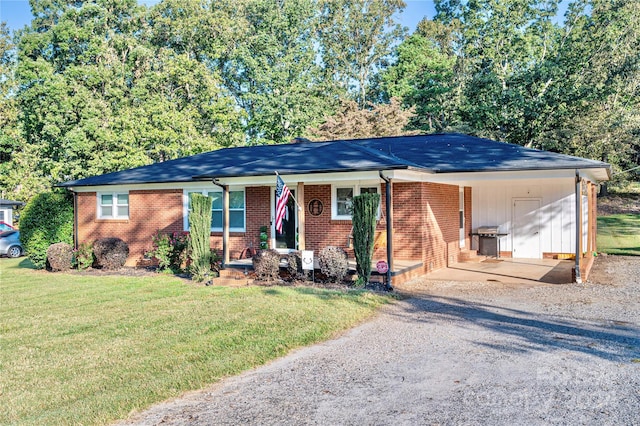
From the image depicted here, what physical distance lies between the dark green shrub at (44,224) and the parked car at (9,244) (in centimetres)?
676

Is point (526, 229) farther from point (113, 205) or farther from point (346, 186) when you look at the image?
point (113, 205)

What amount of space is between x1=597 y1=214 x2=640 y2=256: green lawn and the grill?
5.34 metres

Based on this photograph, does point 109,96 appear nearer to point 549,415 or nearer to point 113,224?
point 113,224

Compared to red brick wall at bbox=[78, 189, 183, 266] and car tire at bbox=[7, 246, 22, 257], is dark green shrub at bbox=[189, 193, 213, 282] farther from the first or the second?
car tire at bbox=[7, 246, 22, 257]

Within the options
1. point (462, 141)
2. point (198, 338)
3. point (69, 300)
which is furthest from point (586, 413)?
point (462, 141)

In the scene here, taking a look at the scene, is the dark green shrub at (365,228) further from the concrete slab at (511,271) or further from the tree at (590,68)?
the tree at (590,68)

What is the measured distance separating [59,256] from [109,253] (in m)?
1.59

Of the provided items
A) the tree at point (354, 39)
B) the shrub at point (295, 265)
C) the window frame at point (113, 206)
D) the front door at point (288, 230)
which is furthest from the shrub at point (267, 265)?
the tree at point (354, 39)

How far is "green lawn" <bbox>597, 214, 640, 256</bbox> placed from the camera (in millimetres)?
21800

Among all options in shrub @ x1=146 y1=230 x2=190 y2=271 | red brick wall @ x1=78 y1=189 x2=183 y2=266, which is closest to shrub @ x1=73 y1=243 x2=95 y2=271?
red brick wall @ x1=78 y1=189 x2=183 y2=266

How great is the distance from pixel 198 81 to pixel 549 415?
102ft

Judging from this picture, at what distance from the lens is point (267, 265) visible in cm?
1335

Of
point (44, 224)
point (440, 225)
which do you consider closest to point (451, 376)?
point (440, 225)

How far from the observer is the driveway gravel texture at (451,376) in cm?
516
